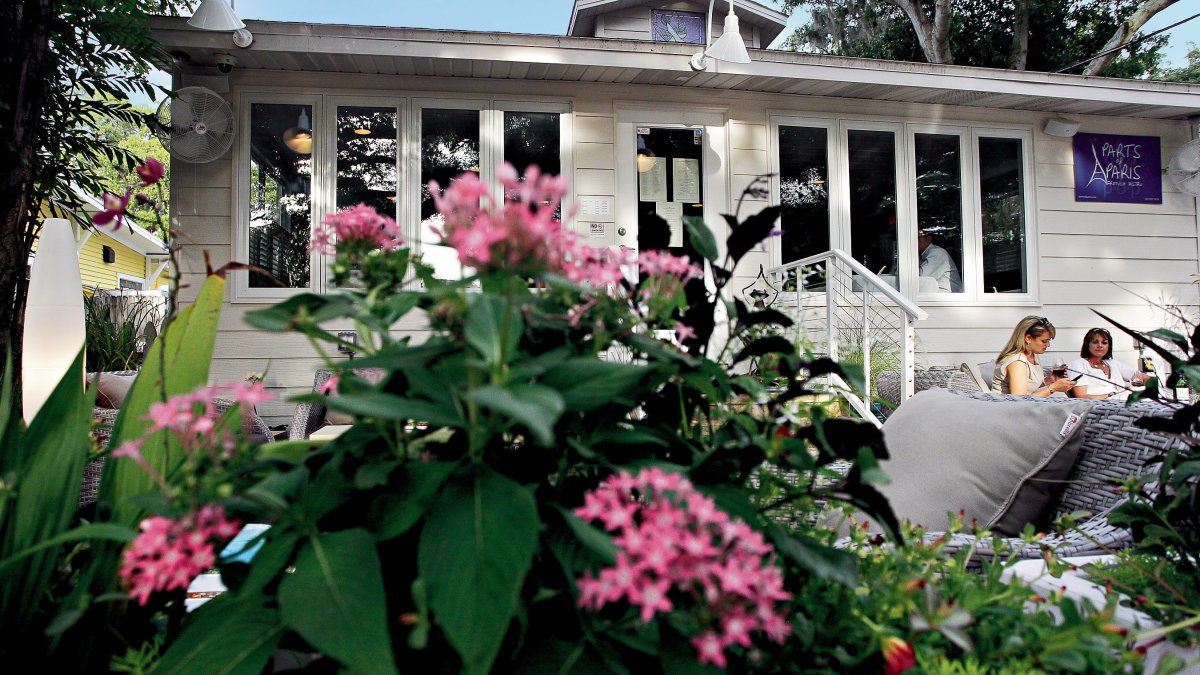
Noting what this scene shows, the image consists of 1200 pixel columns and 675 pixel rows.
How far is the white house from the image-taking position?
5.32 m

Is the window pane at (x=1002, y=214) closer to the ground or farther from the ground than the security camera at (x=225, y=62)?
closer to the ground

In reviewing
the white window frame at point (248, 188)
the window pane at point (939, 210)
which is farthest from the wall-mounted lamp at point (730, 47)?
the white window frame at point (248, 188)

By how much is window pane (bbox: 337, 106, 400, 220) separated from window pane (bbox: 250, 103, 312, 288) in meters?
0.24

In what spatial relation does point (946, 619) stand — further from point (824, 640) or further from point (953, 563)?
point (953, 563)

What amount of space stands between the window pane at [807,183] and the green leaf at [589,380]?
5.96 metres

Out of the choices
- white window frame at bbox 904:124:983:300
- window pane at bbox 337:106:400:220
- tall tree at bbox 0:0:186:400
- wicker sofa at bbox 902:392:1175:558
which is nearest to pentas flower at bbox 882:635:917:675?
wicker sofa at bbox 902:392:1175:558

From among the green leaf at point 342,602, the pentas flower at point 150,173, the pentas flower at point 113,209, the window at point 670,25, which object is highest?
the window at point 670,25

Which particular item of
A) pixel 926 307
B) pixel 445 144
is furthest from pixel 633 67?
pixel 926 307

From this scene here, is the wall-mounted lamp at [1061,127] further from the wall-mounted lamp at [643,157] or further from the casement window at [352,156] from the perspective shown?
the casement window at [352,156]

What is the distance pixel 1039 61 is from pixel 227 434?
1727 centimetres

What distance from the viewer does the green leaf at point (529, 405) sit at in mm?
358

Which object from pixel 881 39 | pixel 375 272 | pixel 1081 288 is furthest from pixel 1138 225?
pixel 881 39

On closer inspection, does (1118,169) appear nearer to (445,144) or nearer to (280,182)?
(445,144)

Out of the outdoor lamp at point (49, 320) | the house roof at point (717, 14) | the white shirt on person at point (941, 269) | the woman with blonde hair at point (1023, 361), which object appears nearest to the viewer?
the outdoor lamp at point (49, 320)
